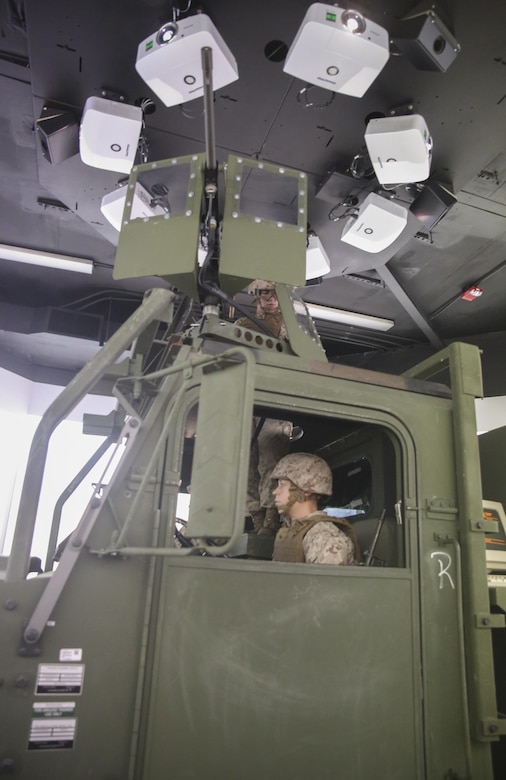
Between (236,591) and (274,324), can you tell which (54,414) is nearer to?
(236,591)

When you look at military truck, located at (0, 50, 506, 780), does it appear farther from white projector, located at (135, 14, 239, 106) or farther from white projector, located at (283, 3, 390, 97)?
white projector, located at (283, 3, 390, 97)

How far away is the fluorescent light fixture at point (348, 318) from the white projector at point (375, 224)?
2.04 metres

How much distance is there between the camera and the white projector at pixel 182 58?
12.4 ft

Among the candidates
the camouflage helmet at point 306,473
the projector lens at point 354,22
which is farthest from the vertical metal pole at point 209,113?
the camouflage helmet at point 306,473

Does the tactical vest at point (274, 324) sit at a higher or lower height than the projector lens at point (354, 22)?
lower

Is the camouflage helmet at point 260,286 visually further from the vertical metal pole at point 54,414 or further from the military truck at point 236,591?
the vertical metal pole at point 54,414

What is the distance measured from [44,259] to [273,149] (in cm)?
334

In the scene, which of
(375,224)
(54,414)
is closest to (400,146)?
(375,224)

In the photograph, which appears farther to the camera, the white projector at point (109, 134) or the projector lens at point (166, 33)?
the white projector at point (109, 134)

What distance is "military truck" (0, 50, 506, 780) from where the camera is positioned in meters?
1.92

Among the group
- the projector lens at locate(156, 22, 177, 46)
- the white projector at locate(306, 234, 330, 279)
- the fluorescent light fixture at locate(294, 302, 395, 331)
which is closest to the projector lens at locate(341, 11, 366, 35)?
the projector lens at locate(156, 22, 177, 46)

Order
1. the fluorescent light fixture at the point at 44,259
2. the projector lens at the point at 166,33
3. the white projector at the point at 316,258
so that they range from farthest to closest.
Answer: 1. the fluorescent light fixture at the point at 44,259
2. the white projector at the point at 316,258
3. the projector lens at the point at 166,33

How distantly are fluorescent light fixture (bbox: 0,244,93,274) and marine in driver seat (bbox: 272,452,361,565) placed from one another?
5052mm

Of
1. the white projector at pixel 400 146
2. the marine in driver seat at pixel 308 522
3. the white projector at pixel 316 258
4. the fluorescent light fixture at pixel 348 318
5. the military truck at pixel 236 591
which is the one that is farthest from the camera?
the fluorescent light fixture at pixel 348 318
